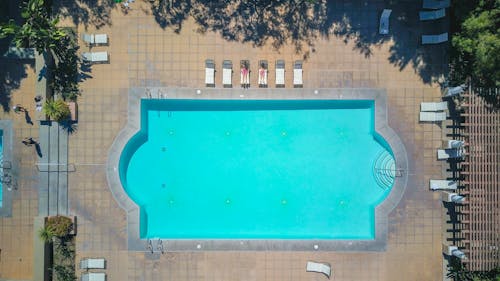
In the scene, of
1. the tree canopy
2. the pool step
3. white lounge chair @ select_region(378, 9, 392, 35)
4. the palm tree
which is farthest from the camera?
the pool step

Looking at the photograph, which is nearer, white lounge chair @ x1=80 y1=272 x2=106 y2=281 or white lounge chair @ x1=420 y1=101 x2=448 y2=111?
white lounge chair @ x1=80 y1=272 x2=106 y2=281

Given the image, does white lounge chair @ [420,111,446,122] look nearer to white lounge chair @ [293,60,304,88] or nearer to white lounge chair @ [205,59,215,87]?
white lounge chair @ [293,60,304,88]

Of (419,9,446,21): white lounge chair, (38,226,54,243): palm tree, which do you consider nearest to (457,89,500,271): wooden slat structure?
(419,9,446,21): white lounge chair

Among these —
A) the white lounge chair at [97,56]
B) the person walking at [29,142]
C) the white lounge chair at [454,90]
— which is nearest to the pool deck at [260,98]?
the white lounge chair at [97,56]

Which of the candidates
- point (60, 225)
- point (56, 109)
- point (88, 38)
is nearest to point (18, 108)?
point (56, 109)

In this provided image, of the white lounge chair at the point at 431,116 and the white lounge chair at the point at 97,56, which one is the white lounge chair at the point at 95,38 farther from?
the white lounge chair at the point at 431,116

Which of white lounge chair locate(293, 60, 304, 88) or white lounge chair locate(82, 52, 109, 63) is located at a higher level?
white lounge chair locate(82, 52, 109, 63)

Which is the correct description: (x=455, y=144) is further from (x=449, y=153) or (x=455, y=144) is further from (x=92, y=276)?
(x=92, y=276)
